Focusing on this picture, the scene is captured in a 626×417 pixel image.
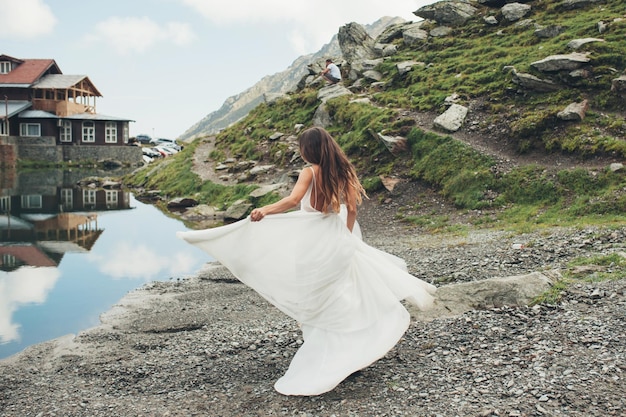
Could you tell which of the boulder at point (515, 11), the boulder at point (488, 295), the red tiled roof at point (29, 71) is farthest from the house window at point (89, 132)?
the boulder at point (488, 295)

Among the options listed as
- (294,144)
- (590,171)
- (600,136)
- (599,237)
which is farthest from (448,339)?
(294,144)

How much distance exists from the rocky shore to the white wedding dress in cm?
50

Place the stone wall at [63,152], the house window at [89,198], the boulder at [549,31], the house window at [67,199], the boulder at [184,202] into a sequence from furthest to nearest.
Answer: the stone wall at [63,152], the house window at [89,198], the house window at [67,199], the boulder at [184,202], the boulder at [549,31]

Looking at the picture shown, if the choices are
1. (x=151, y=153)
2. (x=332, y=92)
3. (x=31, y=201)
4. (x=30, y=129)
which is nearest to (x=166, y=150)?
(x=151, y=153)

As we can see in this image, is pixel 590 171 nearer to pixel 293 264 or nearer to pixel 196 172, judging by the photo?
pixel 293 264

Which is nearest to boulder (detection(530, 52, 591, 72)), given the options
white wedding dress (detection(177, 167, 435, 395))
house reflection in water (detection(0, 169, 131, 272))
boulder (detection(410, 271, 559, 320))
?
boulder (detection(410, 271, 559, 320))

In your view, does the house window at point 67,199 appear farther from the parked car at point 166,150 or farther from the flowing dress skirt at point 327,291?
the parked car at point 166,150

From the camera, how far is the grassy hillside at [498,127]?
2217 cm

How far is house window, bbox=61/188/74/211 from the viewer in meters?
43.2

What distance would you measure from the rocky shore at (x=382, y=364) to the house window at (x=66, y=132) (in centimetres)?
8442

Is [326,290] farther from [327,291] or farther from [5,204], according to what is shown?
[5,204]

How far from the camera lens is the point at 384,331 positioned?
8328 mm

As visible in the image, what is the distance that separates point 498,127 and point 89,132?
261 feet

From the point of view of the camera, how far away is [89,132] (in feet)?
301
